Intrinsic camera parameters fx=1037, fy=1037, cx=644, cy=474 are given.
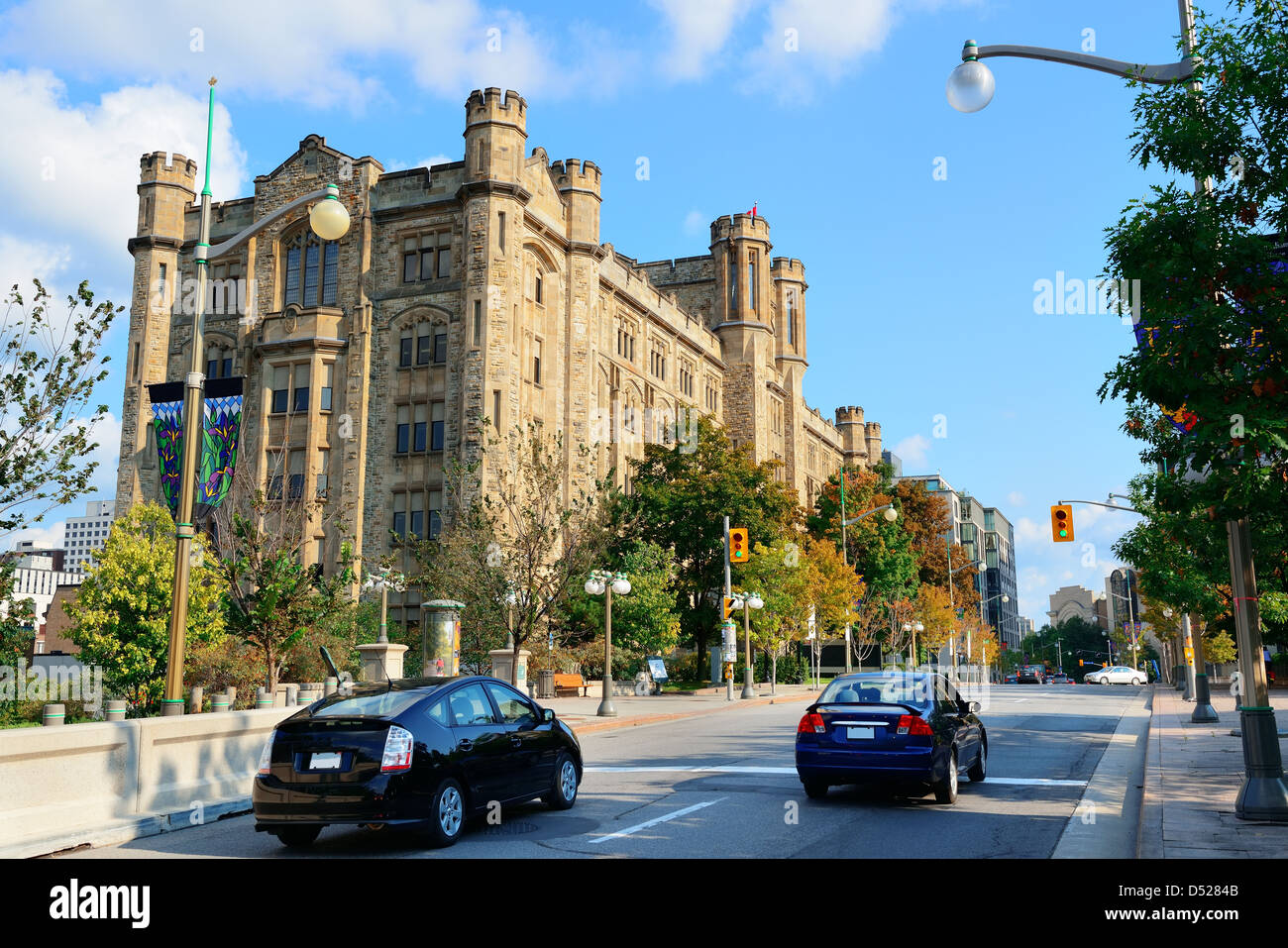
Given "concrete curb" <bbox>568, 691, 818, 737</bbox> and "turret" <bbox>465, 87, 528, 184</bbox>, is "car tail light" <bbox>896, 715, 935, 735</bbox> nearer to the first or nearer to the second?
"concrete curb" <bbox>568, 691, 818, 737</bbox>

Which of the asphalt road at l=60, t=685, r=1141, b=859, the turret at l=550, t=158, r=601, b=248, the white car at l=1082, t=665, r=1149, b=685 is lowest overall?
the white car at l=1082, t=665, r=1149, b=685

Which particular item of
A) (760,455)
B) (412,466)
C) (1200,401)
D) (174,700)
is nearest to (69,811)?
(174,700)

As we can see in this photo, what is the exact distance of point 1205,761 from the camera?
48.8 ft

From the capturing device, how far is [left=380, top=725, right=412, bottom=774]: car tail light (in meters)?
8.45

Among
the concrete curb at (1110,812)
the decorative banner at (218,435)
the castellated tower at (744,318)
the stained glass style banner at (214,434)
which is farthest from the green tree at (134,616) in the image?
the castellated tower at (744,318)

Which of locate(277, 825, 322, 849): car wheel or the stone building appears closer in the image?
locate(277, 825, 322, 849): car wheel

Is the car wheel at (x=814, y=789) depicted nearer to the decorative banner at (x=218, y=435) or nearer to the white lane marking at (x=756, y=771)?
the white lane marking at (x=756, y=771)

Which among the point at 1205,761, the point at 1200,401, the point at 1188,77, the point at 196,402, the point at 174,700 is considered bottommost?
the point at 1205,761

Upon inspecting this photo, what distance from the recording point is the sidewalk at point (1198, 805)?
8086 millimetres

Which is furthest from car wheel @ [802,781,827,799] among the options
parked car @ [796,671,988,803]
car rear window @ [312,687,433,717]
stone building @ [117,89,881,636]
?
stone building @ [117,89,881,636]

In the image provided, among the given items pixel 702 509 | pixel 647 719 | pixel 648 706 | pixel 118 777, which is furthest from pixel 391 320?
pixel 118 777

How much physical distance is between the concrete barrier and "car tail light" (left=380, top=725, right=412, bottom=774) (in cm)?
310
